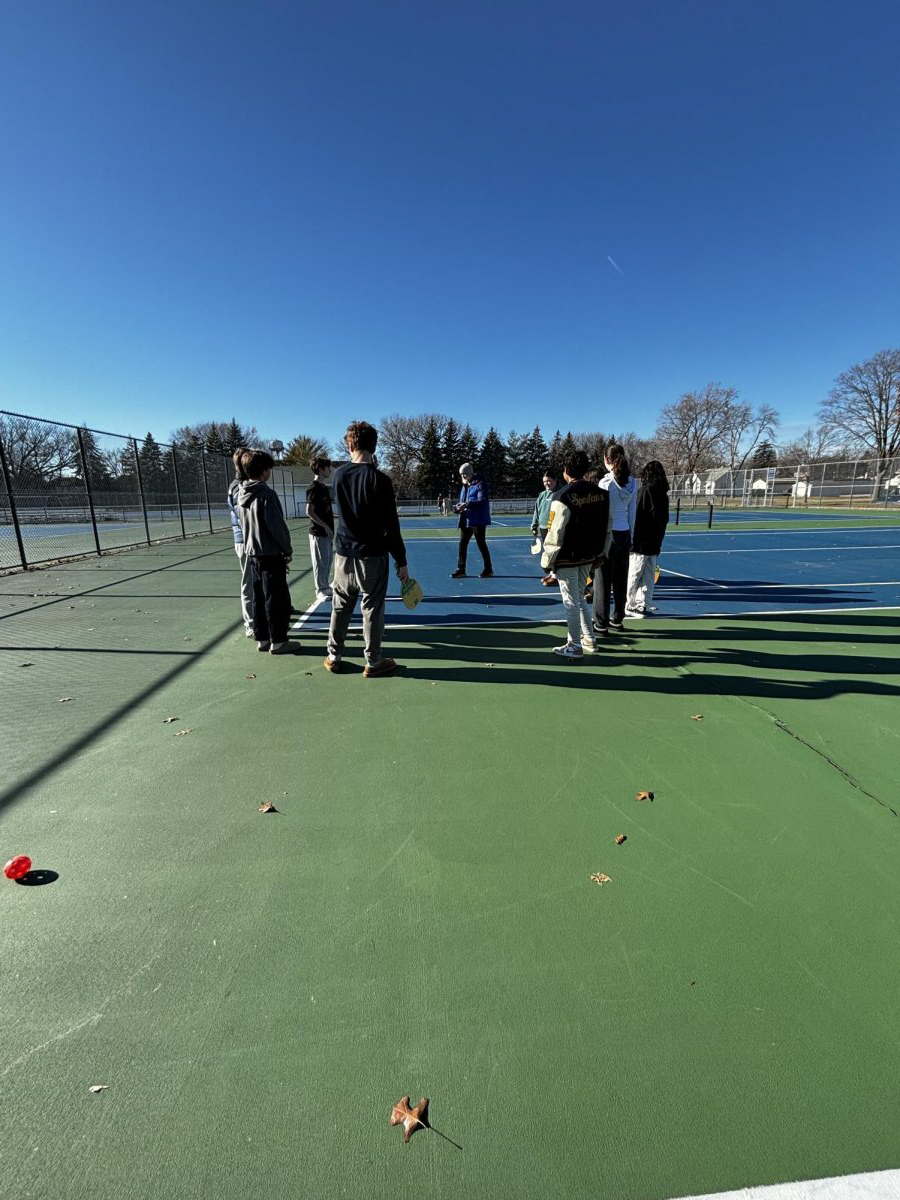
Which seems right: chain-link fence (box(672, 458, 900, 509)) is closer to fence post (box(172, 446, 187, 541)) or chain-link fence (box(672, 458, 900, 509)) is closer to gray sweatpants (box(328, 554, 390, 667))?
fence post (box(172, 446, 187, 541))

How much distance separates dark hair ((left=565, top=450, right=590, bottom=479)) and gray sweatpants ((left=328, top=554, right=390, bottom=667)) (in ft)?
6.18

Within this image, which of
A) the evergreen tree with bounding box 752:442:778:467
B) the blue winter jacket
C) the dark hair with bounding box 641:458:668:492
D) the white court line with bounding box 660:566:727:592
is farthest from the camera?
the evergreen tree with bounding box 752:442:778:467

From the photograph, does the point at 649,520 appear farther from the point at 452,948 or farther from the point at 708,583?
the point at 452,948

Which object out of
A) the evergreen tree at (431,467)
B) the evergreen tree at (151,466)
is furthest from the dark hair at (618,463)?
the evergreen tree at (431,467)

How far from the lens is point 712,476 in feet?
214

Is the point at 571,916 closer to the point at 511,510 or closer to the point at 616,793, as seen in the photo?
the point at 616,793

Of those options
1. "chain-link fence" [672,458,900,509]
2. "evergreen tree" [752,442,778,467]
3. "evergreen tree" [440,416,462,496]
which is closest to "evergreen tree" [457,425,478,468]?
"evergreen tree" [440,416,462,496]

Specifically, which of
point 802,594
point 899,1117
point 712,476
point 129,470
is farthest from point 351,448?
point 712,476

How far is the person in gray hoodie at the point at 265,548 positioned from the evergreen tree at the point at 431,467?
54.8m

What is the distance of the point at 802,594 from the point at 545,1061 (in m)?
8.31

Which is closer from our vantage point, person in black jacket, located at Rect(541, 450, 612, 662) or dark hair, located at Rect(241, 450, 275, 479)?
person in black jacket, located at Rect(541, 450, 612, 662)

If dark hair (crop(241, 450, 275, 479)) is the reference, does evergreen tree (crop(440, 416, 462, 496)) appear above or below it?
above

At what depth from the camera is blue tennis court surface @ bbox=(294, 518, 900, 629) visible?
7.18 metres

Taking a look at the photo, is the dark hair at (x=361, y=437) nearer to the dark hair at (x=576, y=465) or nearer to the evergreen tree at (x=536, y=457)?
the dark hair at (x=576, y=465)
